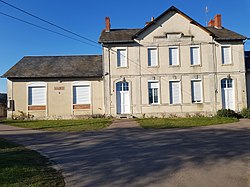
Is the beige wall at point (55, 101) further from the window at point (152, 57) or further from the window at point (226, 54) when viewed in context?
the window at point (226, 54)

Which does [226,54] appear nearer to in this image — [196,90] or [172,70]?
[196,90]

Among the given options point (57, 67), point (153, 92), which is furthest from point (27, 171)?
point (57, 67)

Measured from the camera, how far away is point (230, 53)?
22469mm

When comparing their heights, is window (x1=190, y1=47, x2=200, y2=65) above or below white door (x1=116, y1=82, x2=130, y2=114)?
above

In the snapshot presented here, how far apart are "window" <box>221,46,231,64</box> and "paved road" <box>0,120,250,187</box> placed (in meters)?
12.9

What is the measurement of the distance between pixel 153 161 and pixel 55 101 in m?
17.4

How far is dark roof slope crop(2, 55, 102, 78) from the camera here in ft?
76.2

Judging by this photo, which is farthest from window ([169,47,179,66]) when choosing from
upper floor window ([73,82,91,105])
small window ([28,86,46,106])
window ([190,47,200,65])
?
small window ([28,86,46,106])

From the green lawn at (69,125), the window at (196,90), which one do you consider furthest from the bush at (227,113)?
the green lawn at (69,125)

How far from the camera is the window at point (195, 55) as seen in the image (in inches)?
879

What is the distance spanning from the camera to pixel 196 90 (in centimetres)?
2227

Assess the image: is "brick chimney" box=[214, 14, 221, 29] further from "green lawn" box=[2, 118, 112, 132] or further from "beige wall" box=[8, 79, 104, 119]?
"green lawn" box=[2, 118, 112, 132]

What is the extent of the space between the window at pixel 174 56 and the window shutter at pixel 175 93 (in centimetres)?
168

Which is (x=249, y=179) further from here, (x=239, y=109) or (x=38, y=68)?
(x=38, y=68)
